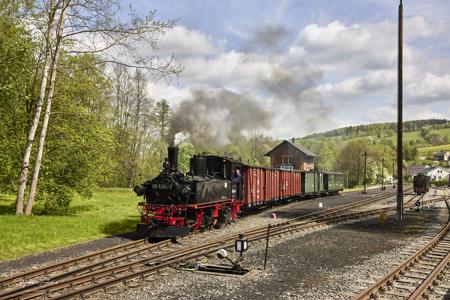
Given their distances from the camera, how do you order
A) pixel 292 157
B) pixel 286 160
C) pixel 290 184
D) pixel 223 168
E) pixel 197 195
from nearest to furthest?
pixel 197 195 < pixel 223 168 < pixel 290 184 < pixel 292 157 < pixel 286 160

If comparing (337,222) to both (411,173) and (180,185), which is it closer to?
(180,185)

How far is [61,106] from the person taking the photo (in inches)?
827

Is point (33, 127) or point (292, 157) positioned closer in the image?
point (33, 127)

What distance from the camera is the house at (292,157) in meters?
70.3

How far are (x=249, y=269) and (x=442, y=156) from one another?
186015 mm

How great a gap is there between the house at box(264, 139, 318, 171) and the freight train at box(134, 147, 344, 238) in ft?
153

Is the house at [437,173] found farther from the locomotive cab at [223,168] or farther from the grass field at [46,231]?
the grass field at [46,231]

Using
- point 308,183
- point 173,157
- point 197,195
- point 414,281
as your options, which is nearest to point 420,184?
point 308,183

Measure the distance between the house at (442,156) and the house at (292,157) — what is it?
404 ft

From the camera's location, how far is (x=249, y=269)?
412 inches

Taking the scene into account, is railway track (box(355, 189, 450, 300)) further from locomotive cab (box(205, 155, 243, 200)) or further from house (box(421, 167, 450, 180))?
house (box(421, 167, 450, 180))

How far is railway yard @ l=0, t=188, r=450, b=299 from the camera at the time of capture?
27.6ft

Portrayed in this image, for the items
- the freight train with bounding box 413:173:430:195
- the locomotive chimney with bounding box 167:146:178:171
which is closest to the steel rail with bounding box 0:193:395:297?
the locomotive chimney with bounding box 167:146:178:171

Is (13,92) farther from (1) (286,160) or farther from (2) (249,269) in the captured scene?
(1) (286,160)
